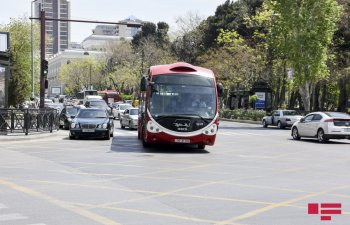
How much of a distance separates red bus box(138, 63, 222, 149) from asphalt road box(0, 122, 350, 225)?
67 centimetres

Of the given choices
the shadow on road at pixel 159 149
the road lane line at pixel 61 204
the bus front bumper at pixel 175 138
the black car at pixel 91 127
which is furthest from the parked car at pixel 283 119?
the road lane line at pixel 61 204

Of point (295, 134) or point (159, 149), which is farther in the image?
point (295, 134)

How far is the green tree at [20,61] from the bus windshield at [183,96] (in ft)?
99.6

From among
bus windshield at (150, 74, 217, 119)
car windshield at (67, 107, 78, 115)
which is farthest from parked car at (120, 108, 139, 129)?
bus windshield at (150, 74, 217, 119)

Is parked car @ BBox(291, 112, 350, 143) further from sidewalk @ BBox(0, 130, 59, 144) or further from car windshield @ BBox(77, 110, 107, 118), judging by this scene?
sidewalk @ BBox(0, 130, 59, 144)

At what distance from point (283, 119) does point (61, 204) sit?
35337 millimetres

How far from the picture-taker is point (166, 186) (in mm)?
11156

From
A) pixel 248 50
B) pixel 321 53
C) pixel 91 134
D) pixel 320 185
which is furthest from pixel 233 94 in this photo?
pixel 320 185

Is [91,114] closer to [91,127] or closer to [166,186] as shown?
[91,127]

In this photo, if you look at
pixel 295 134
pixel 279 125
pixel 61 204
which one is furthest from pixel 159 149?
pixel 279 125

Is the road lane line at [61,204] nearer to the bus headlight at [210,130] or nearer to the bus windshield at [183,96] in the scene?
the bus windshield at [183,96]

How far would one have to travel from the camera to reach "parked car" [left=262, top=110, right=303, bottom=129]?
42.1 m

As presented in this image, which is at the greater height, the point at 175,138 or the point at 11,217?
the point at 175,138

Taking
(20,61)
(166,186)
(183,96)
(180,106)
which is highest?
(20,61)
